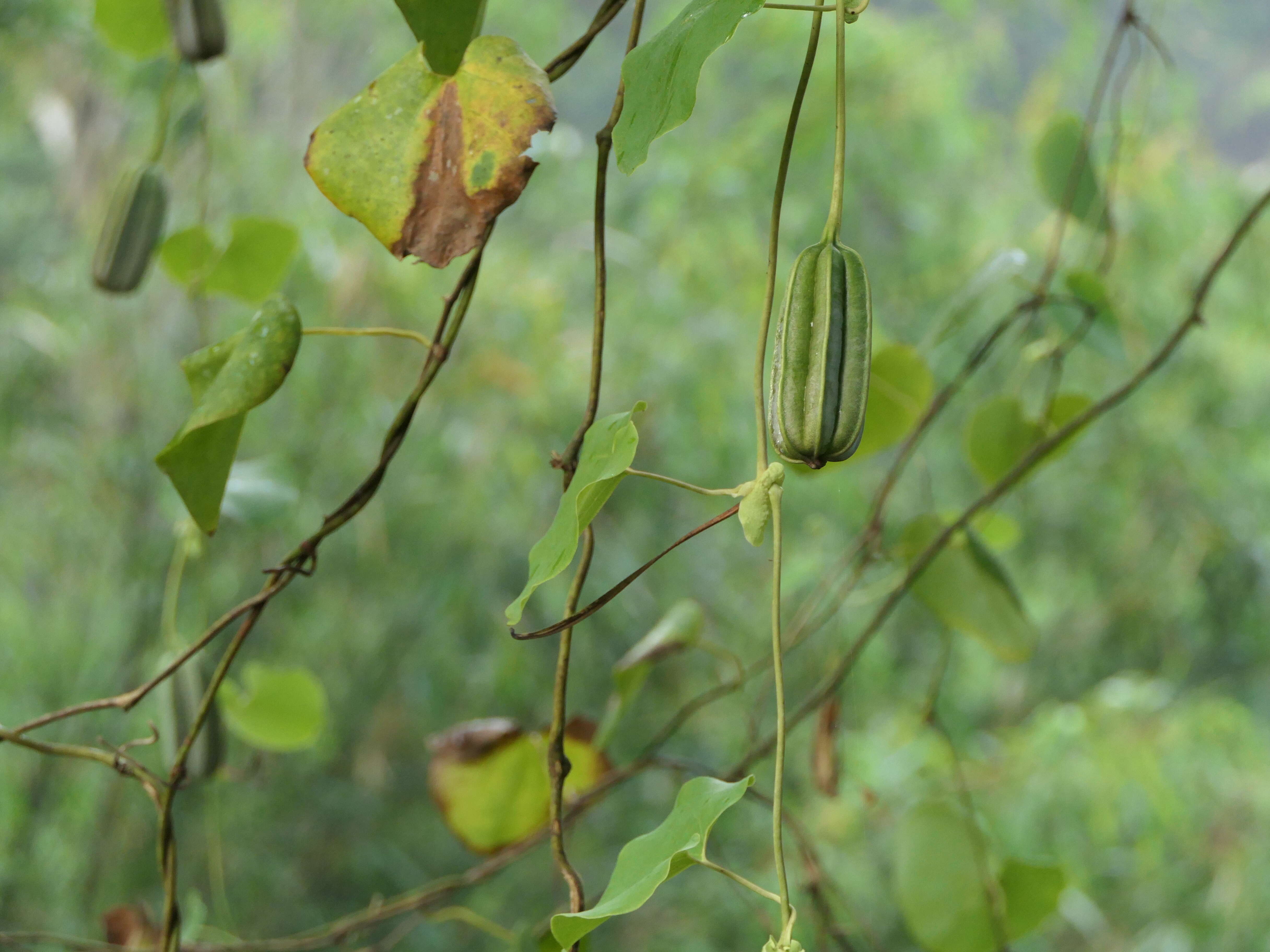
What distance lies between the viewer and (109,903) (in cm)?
142

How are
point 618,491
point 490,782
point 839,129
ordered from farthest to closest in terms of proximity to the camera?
1. point 618,491
2. point 490,782
3. point 839,129

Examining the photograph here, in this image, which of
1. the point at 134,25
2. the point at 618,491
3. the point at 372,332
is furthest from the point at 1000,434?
the point at 618,491

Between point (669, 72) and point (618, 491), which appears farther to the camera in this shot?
point (618, 491)

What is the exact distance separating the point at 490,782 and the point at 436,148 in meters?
0.26

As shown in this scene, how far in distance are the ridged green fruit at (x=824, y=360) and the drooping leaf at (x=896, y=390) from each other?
0.72 ft

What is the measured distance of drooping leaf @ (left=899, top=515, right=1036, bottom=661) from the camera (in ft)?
1.45

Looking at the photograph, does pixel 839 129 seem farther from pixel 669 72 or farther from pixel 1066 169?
pixel 1066 169

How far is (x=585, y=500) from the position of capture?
22 centimetres

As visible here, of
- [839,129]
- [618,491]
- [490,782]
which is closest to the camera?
[839,129]

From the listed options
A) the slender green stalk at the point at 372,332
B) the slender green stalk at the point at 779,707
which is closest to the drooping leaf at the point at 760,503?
the slender green stalk at the point at 779,707

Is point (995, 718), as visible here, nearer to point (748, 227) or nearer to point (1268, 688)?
point (1268, 688)

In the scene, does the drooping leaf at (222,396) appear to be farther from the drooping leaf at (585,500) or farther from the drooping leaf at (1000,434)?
the drooping leaf at (1000,434)

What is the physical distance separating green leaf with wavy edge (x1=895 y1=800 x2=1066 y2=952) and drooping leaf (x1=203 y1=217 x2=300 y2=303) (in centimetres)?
38

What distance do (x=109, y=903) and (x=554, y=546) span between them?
1.50m
